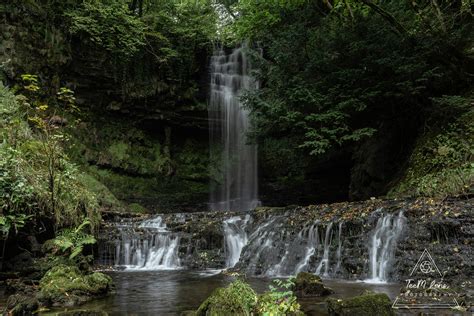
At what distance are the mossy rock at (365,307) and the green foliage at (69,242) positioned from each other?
16.7 ft

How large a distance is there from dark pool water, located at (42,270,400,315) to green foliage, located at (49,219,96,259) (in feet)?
3.17

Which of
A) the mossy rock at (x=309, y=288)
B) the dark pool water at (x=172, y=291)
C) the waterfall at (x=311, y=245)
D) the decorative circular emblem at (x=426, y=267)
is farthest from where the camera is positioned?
the waterfall at (x=311, y=245)

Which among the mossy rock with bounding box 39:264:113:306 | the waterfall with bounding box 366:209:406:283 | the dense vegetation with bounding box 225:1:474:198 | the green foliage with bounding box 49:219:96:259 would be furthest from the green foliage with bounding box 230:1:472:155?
the mossy rock with bounding box 39:264:113:306

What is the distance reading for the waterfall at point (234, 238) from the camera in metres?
9.92

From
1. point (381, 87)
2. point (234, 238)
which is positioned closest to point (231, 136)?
point (381, 87)

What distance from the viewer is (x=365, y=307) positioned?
400 cm

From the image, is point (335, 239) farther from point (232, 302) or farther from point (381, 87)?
point (381, 87)

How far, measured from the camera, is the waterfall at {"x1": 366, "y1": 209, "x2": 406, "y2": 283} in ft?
23.5

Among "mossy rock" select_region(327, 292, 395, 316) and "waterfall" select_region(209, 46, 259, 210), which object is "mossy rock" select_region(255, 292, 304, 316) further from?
"waterfall" select_region(209, 46, 259, 210)

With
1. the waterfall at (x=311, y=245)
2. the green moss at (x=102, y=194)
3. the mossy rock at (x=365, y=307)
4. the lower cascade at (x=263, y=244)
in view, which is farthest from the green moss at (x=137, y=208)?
the mossy rock at (x=365, y=307)

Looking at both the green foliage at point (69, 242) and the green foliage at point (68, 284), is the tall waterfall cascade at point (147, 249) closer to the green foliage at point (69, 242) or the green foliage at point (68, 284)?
the green foliage at point (69, 242)

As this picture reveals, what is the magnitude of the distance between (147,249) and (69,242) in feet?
10.7

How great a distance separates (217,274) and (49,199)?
154 inches

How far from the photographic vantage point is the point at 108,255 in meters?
10.5
